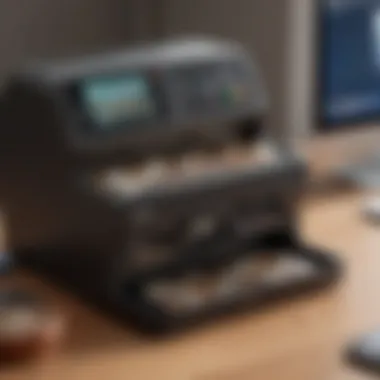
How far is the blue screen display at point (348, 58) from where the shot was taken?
1.78 meters

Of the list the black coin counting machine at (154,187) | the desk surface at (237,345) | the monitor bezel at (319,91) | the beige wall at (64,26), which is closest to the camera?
the desk surface at (237,345)

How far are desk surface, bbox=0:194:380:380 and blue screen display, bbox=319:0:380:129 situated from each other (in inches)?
17.3

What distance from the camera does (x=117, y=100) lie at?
53.2 inches

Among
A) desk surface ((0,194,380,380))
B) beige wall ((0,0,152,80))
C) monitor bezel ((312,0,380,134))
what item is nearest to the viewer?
desk surface ((0,194,380,380))

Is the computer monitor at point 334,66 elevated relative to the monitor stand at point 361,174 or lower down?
elevated

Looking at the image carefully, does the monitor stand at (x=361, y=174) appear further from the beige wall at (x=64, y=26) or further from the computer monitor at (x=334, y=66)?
the beige wall at (x=64, y=26)

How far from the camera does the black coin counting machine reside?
4.24 ft

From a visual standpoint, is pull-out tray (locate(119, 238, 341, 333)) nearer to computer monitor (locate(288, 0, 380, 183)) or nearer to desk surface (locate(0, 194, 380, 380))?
desk surface (locate(0, 194, 380, 380))

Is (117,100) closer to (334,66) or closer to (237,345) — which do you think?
(237,345)

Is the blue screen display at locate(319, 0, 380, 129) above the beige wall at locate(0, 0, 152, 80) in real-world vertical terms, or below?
below

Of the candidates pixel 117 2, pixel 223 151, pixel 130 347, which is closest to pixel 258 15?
pixel 117 2

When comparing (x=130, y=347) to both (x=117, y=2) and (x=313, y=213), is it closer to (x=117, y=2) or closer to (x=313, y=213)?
(x=313, y=213)

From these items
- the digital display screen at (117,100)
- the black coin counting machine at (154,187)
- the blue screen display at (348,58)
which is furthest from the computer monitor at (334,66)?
the digital display screen at (117,100)

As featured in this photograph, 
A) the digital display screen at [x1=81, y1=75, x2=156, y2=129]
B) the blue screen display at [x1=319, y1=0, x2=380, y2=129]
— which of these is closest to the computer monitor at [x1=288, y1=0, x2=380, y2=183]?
the blue screen display at [x1=319, y1=0, x2=380, y2=129]
